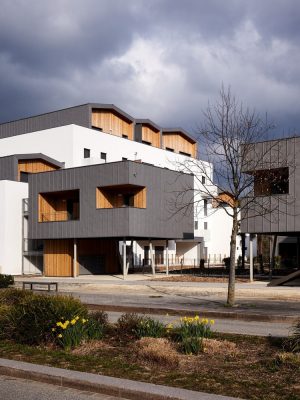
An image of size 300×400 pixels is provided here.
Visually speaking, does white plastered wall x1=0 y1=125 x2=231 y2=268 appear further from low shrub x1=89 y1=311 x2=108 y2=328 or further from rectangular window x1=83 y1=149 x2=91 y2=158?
low shrub x1=89 y1=311 x2=108 y2=328

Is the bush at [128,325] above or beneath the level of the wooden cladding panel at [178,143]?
beneath

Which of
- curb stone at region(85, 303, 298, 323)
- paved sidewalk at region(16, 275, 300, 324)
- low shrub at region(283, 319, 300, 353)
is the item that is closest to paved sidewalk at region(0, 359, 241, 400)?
low shrub at region(283, 319, 300, 353)

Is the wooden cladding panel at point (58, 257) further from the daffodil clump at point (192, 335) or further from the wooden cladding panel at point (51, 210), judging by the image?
the daffodil clump at point (192, 335)

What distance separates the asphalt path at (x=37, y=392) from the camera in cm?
690

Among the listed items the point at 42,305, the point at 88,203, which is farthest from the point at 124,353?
the point at 88,203

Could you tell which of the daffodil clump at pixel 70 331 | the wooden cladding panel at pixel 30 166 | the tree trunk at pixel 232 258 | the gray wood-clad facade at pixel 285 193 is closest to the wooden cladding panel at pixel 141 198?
the gray wood-clad facade at pixel 285 193

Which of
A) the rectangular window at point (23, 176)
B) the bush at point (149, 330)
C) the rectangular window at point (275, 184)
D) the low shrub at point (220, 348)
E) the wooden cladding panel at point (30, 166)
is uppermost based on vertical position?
the wooden cladding panel at point (30, 166)

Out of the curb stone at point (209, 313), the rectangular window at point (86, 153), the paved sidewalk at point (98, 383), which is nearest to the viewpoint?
the paved sidewalk at point (98, 383)

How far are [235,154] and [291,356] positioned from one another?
1006cm

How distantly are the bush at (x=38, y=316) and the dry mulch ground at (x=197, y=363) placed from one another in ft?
0.82

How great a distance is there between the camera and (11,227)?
4462 centimetres

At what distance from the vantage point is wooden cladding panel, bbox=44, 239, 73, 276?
139 feet

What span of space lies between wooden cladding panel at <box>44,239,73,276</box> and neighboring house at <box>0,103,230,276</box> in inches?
2.9

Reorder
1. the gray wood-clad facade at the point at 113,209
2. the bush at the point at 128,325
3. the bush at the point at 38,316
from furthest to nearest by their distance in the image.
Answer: the gray wood-clad facade at the point at 113,209 < the bush at the point at 128,325 < the bush at the point at 38,316
